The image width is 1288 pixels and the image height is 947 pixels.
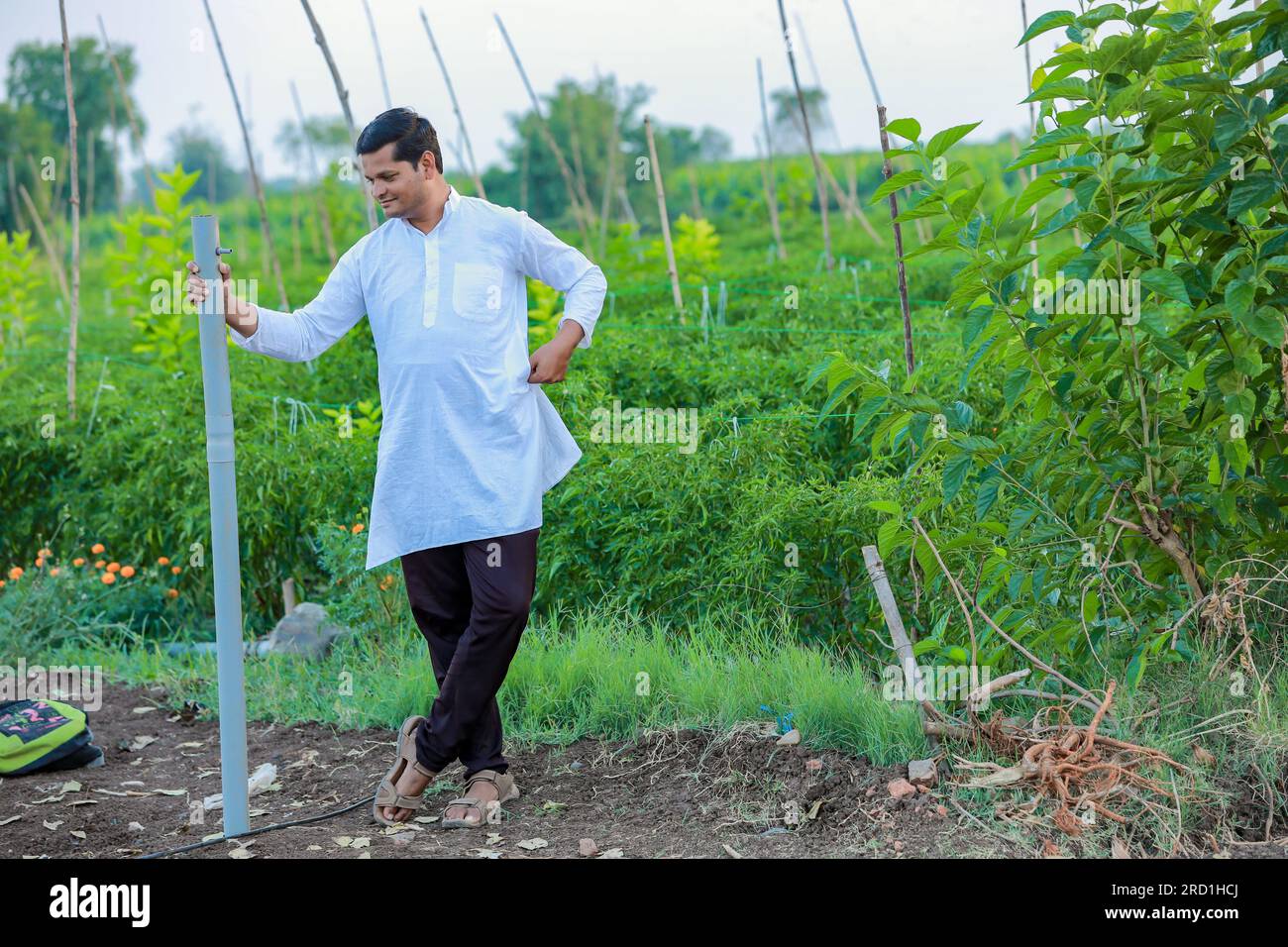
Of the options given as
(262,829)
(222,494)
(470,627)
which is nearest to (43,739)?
(262,829)

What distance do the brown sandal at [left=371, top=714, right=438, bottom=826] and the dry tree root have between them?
1.37 meters

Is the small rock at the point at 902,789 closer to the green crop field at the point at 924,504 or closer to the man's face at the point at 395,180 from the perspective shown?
the green crop field at the point at 924,504

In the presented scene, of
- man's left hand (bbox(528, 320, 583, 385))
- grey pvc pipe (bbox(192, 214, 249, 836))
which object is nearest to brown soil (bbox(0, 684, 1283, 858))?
grey pvc pipe (bbox(192, 214, 249, 836))

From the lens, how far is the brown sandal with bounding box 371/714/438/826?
10.2ft

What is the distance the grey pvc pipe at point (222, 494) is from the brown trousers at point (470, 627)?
0.47 meters

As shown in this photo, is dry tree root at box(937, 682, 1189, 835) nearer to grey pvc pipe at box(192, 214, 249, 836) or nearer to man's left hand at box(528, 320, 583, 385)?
man's left hand at box(528, 320, 583, 385)

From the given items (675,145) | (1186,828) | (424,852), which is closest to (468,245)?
(424,852)

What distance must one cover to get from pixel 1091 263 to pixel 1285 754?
118cm

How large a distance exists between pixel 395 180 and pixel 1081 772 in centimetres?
206

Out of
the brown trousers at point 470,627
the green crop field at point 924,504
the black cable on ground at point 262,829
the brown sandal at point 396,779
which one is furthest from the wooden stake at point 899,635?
the black cable on ground at point 262,829

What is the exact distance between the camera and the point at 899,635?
10.1 feet

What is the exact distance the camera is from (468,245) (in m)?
3.02

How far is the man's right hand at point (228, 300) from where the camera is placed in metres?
2.71

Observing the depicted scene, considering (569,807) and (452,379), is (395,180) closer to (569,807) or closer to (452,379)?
(452,379)
